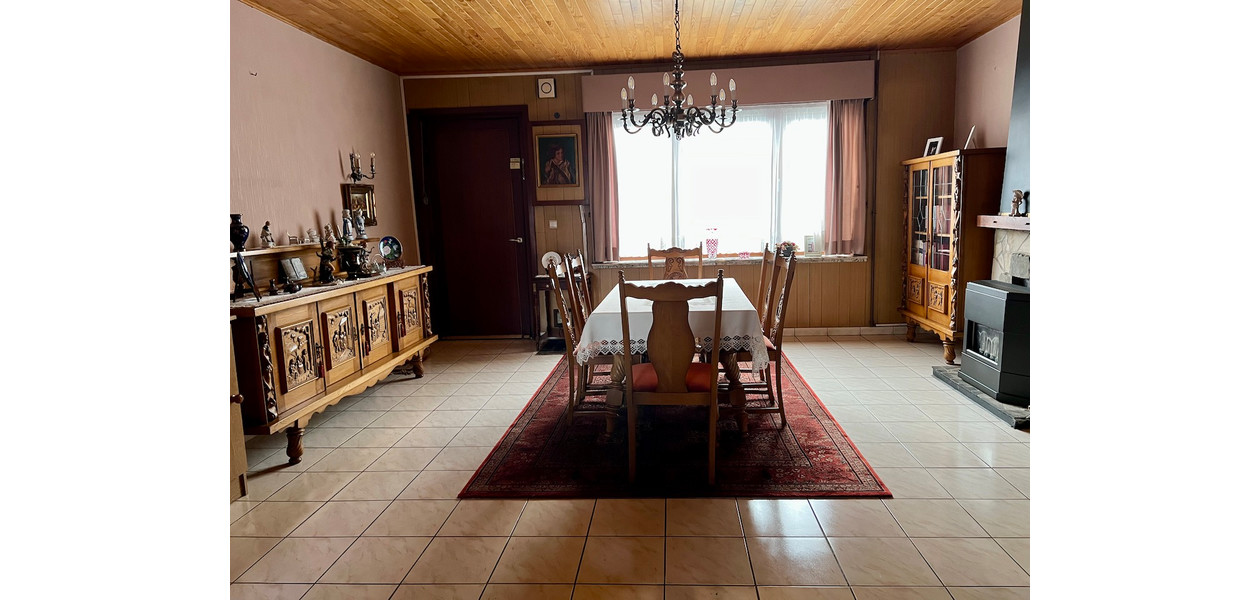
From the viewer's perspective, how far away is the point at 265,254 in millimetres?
3447

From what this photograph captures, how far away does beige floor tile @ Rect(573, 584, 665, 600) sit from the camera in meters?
1.92

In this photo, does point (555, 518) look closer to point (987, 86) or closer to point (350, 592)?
point (350, 592)

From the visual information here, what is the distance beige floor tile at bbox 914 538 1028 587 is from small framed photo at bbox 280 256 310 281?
325 cm

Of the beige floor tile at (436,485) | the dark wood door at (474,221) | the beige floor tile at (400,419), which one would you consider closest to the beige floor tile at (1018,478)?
the beige floor tile at (436,485)

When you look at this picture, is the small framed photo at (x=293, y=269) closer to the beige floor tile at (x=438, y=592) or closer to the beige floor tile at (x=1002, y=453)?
the beige floor tile at (x=438, y=592)

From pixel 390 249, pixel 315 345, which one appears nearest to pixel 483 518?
pixel 315 345

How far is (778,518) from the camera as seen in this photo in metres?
2.37

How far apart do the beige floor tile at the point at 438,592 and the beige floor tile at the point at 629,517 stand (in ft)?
1.61

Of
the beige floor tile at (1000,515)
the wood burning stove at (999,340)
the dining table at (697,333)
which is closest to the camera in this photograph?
the beige floor tile at (1000,515)

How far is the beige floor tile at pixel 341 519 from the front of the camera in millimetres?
2383

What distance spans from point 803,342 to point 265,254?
4170 millimetres

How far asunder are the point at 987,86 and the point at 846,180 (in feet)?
4.07

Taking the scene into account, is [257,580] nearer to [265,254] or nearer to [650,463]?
[650,463]

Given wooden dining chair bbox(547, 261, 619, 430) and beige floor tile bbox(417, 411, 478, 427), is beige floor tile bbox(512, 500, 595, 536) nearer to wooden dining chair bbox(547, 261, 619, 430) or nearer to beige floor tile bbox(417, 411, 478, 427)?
wooden dining chair bbox(547, 261, 619, 430)
